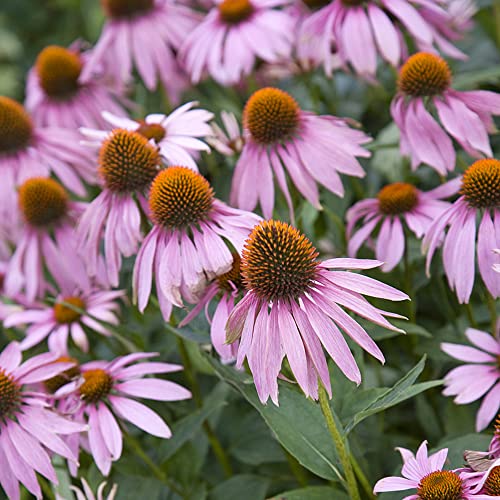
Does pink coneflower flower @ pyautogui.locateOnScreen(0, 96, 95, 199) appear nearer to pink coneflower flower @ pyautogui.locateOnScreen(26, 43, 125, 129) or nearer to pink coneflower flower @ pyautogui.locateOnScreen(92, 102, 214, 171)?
pink coneflower flower @ pyautogui.locateOnScreen(26, 43, 125, 129)

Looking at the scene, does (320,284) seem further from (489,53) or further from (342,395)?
(489,53)

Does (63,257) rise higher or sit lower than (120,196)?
lower

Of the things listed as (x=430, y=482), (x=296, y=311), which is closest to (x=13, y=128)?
(x=296, y=311)

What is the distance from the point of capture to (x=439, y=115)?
1114mm

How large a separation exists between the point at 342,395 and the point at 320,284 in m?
0.26

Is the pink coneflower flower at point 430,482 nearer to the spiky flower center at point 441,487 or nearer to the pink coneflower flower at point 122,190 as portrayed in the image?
the spiky flower center at point 441,487

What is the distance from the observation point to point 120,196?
112cm

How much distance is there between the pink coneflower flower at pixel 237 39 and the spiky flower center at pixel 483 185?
569 mm

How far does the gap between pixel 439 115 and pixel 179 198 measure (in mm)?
398

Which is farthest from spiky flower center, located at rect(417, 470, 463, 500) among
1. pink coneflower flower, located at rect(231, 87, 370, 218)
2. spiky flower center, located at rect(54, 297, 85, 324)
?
spiky flower center, located at rect(54, 297, 85, 324)

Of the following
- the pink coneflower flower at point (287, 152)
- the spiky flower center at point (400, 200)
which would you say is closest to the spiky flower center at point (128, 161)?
the pink coneflower flower at point (287, 152)

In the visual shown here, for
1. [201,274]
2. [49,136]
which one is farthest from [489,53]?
[201,274]

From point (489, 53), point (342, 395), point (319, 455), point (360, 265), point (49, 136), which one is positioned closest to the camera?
point (360, 265)

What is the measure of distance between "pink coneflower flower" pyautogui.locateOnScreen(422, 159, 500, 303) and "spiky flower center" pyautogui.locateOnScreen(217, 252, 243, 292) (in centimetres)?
24
